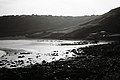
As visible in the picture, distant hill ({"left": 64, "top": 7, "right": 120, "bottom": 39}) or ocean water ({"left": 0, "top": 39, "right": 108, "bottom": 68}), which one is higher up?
distant hill ({"left": 64, "top": 7, "right": 120, "bottom": 39})

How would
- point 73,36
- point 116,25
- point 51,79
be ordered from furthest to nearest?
point 73,36, point 116,25, point 51,79

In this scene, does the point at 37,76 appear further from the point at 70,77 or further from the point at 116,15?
the point at 116,15

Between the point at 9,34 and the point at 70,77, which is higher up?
the point at 9,34

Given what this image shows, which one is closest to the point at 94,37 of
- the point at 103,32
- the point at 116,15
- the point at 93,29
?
the point at 103,32

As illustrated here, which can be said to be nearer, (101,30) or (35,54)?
(35,54)

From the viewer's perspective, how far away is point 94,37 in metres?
113

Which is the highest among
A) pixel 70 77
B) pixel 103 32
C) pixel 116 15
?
pixel 116 15

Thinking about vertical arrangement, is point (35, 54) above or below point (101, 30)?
below

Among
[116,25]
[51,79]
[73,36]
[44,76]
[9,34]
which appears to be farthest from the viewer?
[9,34]

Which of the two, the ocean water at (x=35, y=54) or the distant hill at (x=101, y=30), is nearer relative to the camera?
the ocean water at (x=35, y=54)

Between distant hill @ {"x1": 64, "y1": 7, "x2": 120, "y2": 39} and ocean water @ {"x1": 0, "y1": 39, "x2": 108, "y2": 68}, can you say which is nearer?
ocean water @ {"x1": 0, "y1": 39, "x2": 108, "y2": 68}

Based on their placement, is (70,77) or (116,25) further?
(116,25)

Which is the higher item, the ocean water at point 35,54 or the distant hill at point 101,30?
the distant hill at point 101,30

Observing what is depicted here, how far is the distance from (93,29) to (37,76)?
106405mm
